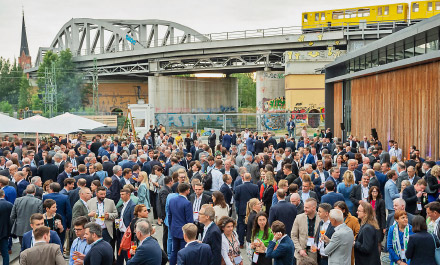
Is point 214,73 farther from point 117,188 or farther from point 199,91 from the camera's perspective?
point 117,188

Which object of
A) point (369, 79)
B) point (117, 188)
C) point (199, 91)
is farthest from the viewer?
point (199, 91)

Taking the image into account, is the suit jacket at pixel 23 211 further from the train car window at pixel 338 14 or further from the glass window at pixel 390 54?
the train car window at pixel 338 14

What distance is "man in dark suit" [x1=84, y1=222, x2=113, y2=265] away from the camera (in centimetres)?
655

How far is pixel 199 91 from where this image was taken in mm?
63719

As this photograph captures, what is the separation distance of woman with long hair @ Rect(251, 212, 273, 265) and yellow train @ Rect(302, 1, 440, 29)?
122 ft

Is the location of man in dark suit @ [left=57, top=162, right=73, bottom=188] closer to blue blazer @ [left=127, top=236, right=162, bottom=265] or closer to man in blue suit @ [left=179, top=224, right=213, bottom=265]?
blue blazer @ [left=127, top=236, right=162, bottom=265]

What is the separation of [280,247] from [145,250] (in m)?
1.90

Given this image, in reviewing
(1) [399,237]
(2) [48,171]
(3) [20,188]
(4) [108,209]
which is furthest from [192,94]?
(1) [399,237]

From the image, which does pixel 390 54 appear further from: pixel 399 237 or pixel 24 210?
pixel 24 210

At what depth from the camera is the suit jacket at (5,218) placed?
9758 mm

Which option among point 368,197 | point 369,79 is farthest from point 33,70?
point 368,197

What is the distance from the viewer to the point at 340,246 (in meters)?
7.14

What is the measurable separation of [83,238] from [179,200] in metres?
2.21

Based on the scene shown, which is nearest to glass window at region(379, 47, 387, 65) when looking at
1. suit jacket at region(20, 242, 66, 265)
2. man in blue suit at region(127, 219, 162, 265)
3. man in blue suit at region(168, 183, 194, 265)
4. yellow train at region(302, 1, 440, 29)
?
man in blue suit at region(168, 183, 194, 265)
